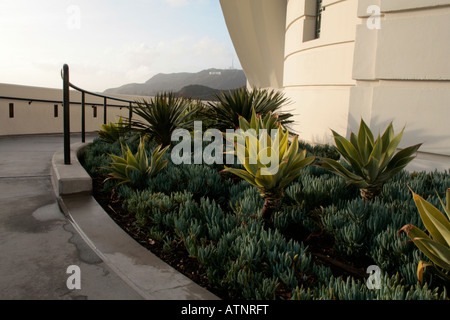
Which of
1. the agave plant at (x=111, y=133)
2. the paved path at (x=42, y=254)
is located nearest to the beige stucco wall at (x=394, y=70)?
the agave plant at (x=111, y=133)

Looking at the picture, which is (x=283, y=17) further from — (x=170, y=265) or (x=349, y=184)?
(x=170, y=265)

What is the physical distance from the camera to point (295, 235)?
2885 millimetres

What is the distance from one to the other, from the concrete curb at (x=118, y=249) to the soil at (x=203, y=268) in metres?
0.13

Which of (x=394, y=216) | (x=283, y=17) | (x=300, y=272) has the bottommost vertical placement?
(x=300, y=272)

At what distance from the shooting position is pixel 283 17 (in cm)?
1271

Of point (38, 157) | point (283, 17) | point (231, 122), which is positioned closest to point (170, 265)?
point (231, 122)

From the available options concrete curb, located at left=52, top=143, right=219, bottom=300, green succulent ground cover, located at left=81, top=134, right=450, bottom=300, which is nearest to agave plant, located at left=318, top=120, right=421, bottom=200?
green succulent ground cover, located at left=81, top=134, right=450, bottom=300

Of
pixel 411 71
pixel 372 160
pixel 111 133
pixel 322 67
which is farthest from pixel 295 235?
pixel 322 67

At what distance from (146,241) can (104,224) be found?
46 cm

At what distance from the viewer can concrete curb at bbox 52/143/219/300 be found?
2.07 m

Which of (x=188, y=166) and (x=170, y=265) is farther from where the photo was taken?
(x=188, y=166)

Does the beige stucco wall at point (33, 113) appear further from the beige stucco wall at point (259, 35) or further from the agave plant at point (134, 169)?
the beige stucco wall at point (259, 35)

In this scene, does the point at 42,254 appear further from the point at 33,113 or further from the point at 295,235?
the point at 33,113
